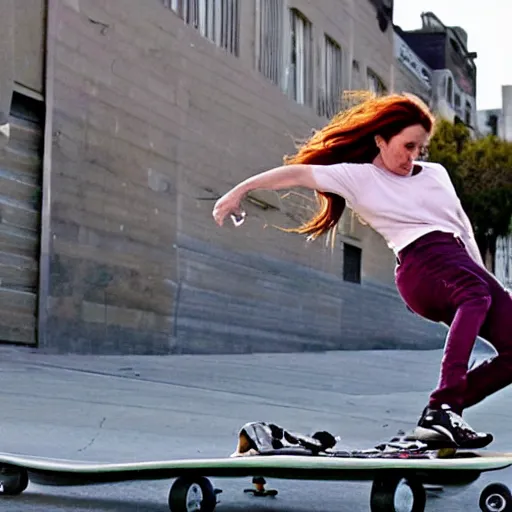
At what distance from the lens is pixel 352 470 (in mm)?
2926

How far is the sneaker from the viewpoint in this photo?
10.3 ft

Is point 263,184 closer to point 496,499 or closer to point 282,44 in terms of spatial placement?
point 496,499

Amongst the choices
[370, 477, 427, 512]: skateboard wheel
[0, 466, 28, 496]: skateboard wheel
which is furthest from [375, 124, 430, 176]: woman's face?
[0, 466, 28, 496]: skateboard wheel

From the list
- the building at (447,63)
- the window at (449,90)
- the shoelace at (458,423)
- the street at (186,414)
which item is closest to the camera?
the shoelace at (458,423)

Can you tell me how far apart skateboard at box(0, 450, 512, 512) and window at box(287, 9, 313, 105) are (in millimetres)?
13755

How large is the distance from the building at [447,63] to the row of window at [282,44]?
11203 millimetres

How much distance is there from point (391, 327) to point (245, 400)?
1403 cm

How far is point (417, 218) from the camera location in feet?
11.4

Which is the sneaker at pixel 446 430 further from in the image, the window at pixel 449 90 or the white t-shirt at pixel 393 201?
the window at pixel 449 90

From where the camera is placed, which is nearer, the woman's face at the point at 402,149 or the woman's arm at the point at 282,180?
the woman's arm at the point at 282,180

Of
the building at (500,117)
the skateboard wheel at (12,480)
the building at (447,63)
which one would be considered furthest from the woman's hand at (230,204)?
the building at (500,117)

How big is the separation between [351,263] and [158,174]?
8008 mm

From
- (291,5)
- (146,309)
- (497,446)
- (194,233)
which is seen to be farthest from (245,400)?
(291,5)

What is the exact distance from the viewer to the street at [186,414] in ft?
12.1
